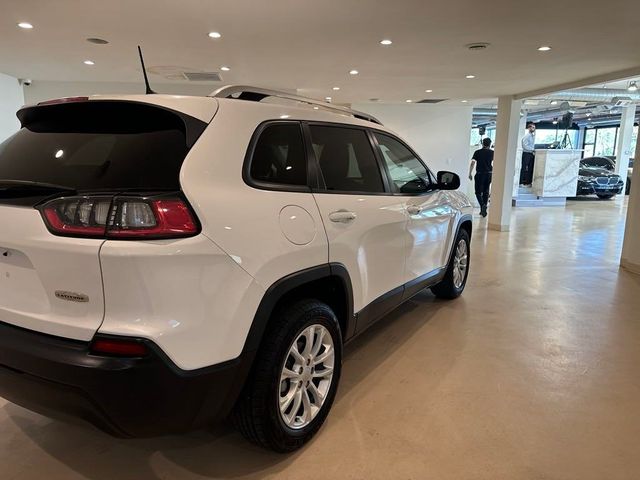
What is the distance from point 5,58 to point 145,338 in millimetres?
6442

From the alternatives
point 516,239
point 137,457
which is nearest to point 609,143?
point 516,239

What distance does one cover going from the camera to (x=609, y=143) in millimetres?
21672

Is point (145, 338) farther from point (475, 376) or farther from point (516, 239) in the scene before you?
point (516, 239)

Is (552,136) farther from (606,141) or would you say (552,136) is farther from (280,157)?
(280,157)

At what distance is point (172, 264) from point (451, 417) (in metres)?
1.67

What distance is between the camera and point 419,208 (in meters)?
2.94

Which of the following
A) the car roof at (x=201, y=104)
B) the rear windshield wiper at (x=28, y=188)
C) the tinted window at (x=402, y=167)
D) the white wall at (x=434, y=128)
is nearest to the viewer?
the rear windshield wiper at (x=28, y=188)

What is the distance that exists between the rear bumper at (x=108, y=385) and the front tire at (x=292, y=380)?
0.21m

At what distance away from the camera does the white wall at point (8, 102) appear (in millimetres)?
7094

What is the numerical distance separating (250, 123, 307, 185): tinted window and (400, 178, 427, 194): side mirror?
1.00 m

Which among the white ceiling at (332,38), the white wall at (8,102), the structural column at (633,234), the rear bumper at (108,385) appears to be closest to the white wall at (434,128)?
the white ceiling at (332,38)

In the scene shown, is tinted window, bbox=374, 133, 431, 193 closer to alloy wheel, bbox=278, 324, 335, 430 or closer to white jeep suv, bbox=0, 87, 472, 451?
white jeep suv, bbox=0, 87, 472, 451

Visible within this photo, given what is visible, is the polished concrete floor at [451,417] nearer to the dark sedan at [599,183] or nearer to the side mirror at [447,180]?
the side mirror at [447,180]

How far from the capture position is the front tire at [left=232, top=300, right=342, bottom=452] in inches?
67.4
